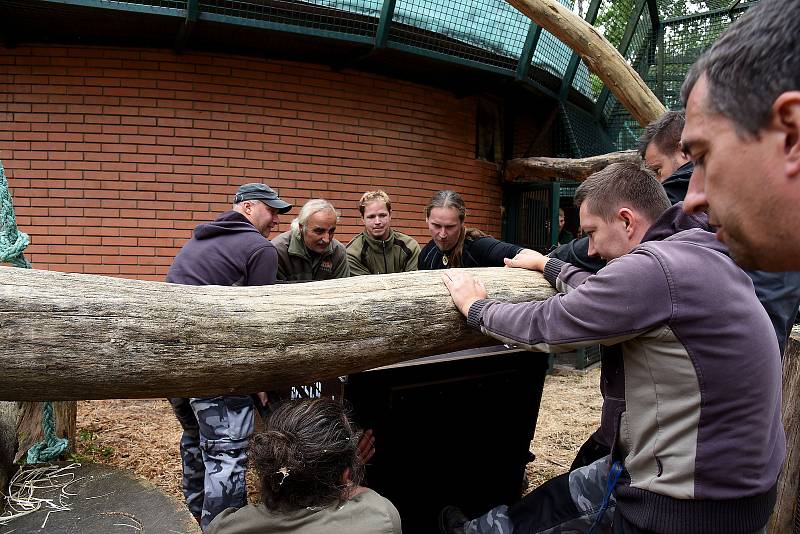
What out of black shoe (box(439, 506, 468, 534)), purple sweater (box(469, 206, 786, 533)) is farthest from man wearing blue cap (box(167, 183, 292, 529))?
purple sweater (box(469, 206, 786, 533))

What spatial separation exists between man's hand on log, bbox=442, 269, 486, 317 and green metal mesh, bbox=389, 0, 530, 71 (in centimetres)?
510

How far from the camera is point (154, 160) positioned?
6230 millimetres

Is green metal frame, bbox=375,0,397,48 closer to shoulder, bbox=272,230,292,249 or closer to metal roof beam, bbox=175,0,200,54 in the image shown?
metal roof beam, bbox=175,0,200,54

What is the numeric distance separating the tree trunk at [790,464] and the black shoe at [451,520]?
153cm

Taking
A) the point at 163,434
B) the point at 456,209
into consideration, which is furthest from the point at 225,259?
the point at 163,434

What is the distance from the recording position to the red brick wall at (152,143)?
6008 mm

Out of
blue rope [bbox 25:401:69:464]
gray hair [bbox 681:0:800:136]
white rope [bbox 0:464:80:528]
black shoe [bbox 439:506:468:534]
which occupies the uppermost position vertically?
gray hair [bbox 681:0:800:136]

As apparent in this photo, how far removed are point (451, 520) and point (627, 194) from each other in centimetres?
211

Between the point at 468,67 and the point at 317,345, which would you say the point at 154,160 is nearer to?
the point at 468,67

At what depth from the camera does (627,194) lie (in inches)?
79.1

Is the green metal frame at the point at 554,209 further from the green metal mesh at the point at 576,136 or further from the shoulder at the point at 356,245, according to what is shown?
the shoulder at the point at 356,245

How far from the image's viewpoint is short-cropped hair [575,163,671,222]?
2008 millimetres

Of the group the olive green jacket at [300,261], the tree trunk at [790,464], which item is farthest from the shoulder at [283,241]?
the tree trunk at [790,464]

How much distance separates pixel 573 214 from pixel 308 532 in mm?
9644
